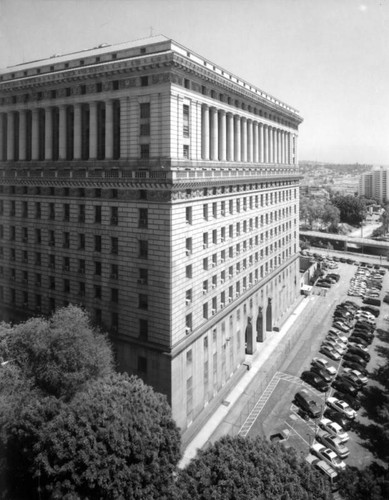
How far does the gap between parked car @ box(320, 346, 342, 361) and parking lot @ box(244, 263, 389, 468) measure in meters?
0.69

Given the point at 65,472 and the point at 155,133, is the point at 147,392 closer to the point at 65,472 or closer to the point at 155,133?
the point at 65,472

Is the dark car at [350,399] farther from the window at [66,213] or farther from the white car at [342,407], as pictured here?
the window at [66,213]

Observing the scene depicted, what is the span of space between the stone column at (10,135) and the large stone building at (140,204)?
17cm

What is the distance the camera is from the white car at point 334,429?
140 feet

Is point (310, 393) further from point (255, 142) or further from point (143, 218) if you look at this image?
point (255, 142)

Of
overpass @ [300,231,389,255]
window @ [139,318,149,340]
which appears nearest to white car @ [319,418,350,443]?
window @ [139,318,149,340]

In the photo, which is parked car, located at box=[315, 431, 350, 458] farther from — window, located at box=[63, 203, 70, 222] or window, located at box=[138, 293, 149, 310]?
window, located at box=[63, 203, 70, 222]

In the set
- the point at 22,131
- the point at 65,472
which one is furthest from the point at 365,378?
the point at 22,131

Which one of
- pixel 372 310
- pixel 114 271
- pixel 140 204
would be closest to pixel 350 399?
pixel 114 271

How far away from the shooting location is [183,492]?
78.2 feet

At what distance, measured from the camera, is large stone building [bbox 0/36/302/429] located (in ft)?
135

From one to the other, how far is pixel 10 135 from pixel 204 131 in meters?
25.2

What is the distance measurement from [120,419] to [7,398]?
31.6ft

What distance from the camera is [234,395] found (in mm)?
52438
